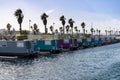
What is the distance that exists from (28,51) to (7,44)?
9026mm

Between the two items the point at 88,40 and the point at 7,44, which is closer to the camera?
the point at 7,44

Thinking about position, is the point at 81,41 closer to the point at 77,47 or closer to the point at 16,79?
the point at 77,47

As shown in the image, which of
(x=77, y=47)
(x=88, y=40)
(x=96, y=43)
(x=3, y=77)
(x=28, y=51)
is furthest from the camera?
(x=96, y=43)

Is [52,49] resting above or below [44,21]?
below

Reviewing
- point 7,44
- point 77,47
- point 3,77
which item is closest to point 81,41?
point 77,47

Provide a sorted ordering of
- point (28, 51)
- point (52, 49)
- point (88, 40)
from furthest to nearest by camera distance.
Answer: point (88, 40) → point (52, 49) → point (28, 51)

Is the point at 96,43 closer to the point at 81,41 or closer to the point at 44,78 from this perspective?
the point at 81,41

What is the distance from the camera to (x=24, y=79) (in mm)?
50000

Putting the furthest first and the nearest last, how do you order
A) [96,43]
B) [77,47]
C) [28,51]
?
[96,43], [77,47], [28,51]

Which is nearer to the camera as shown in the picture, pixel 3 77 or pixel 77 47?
pixel 3 77

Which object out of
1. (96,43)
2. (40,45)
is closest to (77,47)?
(40,45)

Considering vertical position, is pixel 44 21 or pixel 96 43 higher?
pixel 44 21

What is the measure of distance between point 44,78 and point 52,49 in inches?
2565

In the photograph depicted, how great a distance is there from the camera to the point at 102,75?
50375 mm
